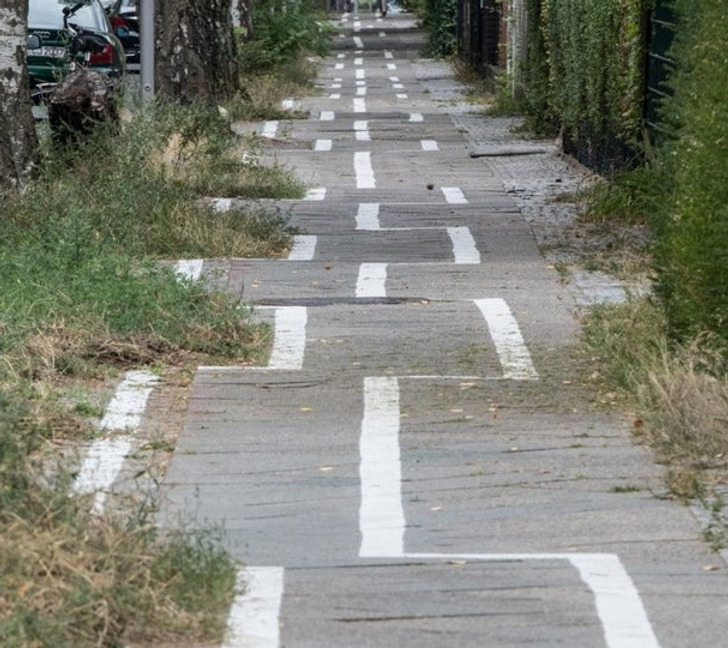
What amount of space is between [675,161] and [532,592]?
4221 millimetres

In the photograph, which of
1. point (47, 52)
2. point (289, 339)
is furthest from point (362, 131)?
point (289, 339)

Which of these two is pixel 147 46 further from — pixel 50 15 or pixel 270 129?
pixel 270 129

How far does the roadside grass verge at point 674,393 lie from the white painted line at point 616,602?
0.93m

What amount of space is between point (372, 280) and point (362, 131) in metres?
14.0

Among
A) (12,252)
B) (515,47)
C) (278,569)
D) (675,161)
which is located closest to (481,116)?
(515,47)

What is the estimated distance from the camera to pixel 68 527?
609 cm

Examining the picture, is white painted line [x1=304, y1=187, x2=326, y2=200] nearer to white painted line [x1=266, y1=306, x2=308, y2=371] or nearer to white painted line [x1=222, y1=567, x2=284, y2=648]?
white painted line [x1=266, y1=306, x2=308, y2=371]

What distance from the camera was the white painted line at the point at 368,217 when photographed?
17.1 m

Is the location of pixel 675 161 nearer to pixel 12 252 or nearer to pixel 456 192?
pixel 12 252

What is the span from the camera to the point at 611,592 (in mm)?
6391

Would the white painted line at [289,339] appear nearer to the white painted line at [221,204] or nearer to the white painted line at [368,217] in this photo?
the white painted line at [221,204]

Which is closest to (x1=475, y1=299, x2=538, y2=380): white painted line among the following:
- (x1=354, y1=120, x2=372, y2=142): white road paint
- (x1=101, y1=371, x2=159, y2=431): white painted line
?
(x1=101, y1=371, x2=159, y2=431): white painted line

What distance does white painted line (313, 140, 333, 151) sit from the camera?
24.8 metres

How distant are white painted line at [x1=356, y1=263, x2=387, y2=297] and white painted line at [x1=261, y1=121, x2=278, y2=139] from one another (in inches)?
463
